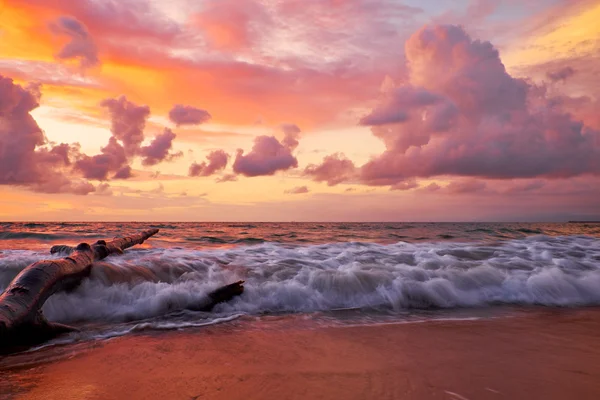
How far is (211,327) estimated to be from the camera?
16.9ft

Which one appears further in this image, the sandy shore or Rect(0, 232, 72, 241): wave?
Rect(0, 232, 72, 241): wave

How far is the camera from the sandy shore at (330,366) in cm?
307

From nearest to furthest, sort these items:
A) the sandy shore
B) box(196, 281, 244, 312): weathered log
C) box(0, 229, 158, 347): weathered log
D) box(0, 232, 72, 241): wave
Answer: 1. the sandy shore
2. box(0, 229, 158, 347): weathered log
3. box(196, 281, 244, 312): weathered log
4. box(0, 232, 72, 241): wave

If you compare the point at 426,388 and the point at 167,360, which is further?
the point at 167,360

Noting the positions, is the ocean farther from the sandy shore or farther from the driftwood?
the sandy shore

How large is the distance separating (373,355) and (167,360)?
2.14 metres

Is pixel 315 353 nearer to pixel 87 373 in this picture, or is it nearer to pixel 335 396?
pixel 335 396

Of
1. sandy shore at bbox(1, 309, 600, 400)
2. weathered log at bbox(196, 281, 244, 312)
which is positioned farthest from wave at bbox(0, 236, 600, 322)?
sandy shore at bbox(1, 309, 600, 400)

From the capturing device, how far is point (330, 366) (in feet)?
11.9

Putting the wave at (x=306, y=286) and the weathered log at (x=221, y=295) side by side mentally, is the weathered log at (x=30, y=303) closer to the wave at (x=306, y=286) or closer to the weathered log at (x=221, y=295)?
the wave at (x=306, y=286)

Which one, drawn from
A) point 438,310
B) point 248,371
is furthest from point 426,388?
point 438,310

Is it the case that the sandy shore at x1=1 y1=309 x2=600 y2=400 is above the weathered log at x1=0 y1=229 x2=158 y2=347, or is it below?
below

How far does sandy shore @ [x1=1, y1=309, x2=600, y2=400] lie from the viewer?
307 cm

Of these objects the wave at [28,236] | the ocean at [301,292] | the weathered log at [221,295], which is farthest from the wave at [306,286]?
the wave at [28,236]
